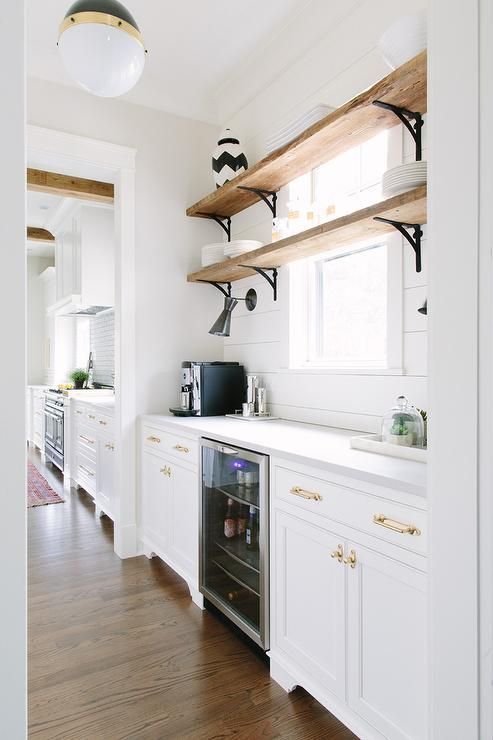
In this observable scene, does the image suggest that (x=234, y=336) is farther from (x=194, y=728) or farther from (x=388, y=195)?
(x=194, y=728)

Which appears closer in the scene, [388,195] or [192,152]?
[388,195]

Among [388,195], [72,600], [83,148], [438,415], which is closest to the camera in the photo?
[438,415]

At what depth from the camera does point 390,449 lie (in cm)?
168

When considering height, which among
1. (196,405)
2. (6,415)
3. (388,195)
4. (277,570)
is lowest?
(277,570)

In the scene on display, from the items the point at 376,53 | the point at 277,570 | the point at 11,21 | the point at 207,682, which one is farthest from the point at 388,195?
the point at 207,682

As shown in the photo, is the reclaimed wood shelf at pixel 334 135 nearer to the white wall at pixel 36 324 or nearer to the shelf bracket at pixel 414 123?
the shelf bracket at pixel 414 123

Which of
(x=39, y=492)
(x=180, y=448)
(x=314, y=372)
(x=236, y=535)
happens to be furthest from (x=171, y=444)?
(x=39, y=492)

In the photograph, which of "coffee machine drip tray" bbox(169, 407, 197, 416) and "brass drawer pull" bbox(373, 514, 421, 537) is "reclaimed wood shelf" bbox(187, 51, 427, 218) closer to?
"coffee machine drip tray" bbox(169, 407, 197, 416)

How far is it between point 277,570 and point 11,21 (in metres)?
1.80

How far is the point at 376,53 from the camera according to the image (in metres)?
2.18

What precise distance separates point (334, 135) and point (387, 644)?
6.52 ft

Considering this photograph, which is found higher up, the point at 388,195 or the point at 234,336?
the point at 388,195

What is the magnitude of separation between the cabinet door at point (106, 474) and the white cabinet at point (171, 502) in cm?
52

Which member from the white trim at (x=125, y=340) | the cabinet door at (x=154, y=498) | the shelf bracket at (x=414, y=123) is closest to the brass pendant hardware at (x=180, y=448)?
the cabinet door at (x=154, y=498)
